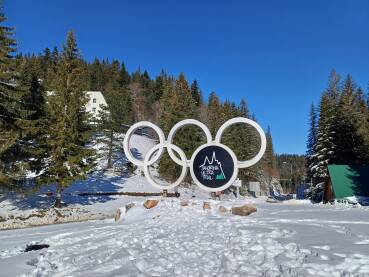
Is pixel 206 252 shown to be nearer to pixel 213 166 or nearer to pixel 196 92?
pixel 213 166

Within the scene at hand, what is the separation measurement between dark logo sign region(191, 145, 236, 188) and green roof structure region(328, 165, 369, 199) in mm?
14045

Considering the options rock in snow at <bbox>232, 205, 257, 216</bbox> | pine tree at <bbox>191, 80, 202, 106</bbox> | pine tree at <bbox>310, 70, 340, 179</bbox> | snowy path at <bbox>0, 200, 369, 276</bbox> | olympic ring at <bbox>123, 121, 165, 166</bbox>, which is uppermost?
pine tree at <bbox>191, 80, 202, 106</bbox>

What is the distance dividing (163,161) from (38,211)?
20.6 meters

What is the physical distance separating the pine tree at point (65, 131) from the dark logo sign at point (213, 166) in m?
11.4

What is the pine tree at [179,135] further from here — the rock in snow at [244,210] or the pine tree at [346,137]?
the rock in snow at [244,210]

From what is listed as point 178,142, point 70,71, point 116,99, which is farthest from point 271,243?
point 116,99

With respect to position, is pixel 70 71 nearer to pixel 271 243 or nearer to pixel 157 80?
pixel 271 243

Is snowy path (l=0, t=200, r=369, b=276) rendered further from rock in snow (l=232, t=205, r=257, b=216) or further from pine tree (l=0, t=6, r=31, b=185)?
pine tree (l=0, t=6, r=31, b=185)

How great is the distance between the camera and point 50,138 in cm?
2855

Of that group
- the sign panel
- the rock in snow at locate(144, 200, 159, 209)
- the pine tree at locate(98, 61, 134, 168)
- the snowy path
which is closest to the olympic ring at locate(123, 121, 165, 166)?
the sign panel

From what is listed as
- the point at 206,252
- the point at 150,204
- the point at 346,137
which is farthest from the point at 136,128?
the point at 346,137

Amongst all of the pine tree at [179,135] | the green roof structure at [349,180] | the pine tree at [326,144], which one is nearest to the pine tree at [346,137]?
the pine tree at [326,144]

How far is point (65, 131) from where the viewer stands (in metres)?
28.3

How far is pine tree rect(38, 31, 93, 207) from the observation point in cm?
2803
